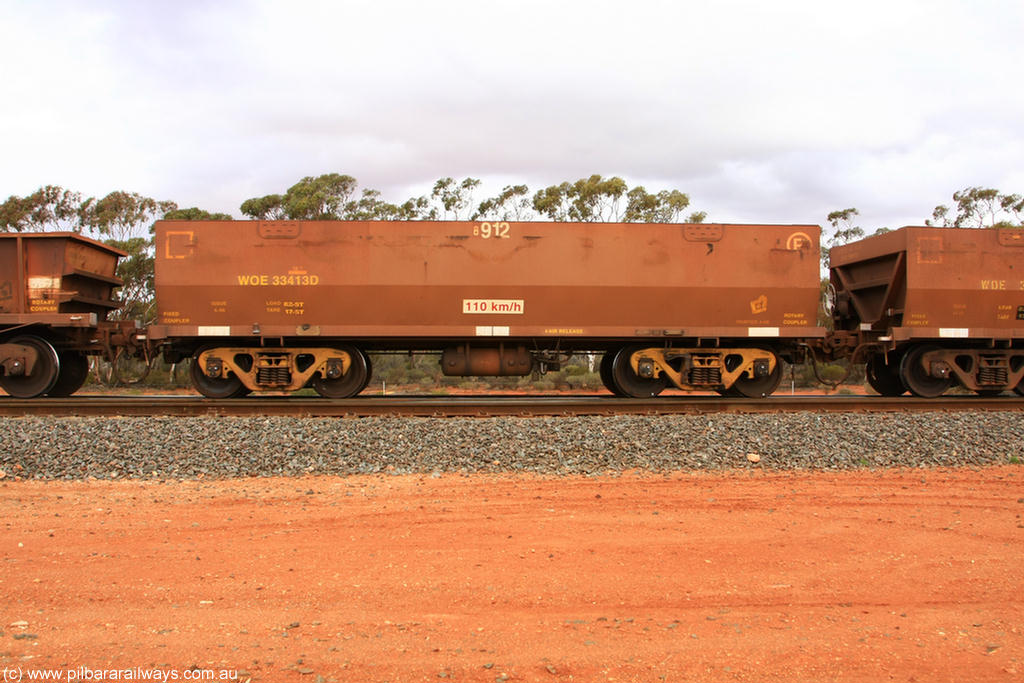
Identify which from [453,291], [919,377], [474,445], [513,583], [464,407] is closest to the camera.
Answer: [513,583]

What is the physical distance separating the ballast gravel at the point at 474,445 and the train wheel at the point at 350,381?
2614mm

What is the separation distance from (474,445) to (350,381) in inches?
185

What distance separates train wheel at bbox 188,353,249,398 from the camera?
37.6ft

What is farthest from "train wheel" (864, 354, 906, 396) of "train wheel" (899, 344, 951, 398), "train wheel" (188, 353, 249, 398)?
"train wheel" (188, 353, 249, 398)

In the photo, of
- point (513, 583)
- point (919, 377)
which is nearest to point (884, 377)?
point (919, 377)

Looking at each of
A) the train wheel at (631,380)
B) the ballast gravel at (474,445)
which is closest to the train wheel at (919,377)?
the ballast gravel at (474,445)

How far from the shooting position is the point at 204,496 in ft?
20.0

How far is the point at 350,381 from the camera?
38.1 ft

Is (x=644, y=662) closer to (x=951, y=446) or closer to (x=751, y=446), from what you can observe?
(x=751, y=446)

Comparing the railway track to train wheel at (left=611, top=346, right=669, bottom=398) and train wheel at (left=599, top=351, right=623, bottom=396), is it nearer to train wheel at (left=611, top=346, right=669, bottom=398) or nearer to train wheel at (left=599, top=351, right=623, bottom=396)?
train wheel at (left=611, top=346, right=669, bottom=398)

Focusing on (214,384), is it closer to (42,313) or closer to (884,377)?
(42,313)

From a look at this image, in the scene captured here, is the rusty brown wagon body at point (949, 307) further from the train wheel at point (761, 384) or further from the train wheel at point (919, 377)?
the train wheel at point (761, 384)

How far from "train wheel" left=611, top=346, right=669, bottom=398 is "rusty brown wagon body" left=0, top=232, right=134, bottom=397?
28.6 ft

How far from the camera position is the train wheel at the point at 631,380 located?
11.8 meters
